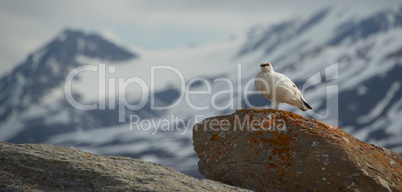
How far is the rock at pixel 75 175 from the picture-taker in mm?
15555

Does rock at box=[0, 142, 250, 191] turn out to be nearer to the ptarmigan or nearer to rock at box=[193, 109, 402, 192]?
rock at box=[193, 109, 402, 192]

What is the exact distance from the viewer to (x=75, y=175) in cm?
1595

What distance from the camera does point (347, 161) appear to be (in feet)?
61.0

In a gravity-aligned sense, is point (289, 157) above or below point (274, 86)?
below

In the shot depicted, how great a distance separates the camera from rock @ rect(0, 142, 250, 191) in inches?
612

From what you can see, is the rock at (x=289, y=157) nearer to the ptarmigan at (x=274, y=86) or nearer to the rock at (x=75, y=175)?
the rock at (x=75, y=175)

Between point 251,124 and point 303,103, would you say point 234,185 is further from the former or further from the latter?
point 303,103

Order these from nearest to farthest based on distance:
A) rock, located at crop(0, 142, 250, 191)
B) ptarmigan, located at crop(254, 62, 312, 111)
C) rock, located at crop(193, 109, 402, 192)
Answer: rock, located at crop(0, 142, 250, 191), rock, located at crop(193, 109, 402, 192), ptarmigan, located at crop(254, 62, 312, 111)

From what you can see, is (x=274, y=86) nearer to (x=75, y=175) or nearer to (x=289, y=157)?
(x=289, y=157)

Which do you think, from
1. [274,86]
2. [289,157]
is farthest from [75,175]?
[274,86]

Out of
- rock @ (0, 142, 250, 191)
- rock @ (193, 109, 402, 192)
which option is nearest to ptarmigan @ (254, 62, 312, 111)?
rock @ (193, 109, 402, 192)

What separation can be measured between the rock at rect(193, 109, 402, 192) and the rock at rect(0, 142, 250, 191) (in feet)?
6.73

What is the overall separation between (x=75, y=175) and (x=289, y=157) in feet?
21.9

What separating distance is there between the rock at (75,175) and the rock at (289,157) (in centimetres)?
205
